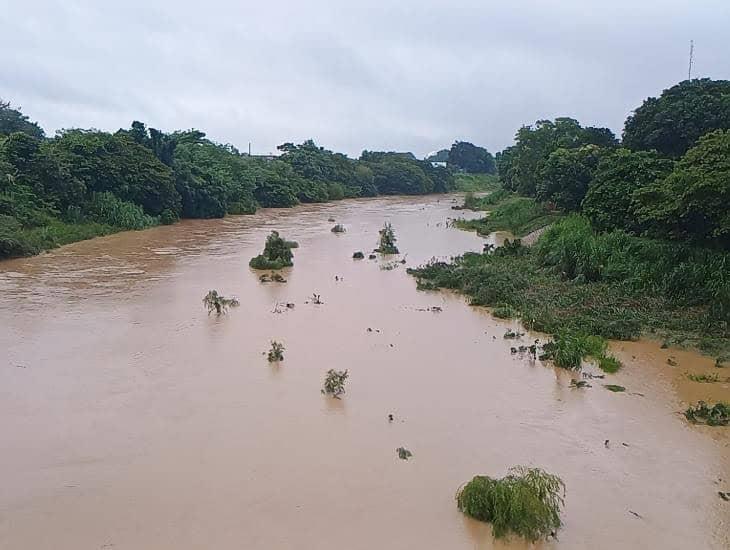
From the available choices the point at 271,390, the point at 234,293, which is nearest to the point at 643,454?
the point at 271,390

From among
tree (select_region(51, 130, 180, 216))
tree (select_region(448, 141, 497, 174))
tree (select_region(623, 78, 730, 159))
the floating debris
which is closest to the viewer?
the floating debris

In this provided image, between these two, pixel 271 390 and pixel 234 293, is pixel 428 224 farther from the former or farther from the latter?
pixel 271 390

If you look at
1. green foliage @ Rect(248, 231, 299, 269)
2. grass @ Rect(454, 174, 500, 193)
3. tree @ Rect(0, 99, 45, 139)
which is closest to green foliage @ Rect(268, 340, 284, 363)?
green foliage @ Rect(248, 231, 299, 269)

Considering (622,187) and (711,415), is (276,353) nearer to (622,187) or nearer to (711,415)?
(711,415)

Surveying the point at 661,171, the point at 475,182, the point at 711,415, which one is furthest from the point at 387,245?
the point at 475,182

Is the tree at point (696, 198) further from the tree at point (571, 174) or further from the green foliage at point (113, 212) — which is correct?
the green foliage at point (113, 212)

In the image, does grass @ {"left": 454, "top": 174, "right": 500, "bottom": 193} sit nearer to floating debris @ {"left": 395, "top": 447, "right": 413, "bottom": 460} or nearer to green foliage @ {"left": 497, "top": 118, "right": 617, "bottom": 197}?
green foliage @ {"left": 497, "top": 118, "right": 617, "bottom": 197}
